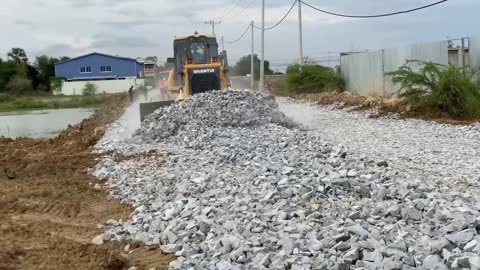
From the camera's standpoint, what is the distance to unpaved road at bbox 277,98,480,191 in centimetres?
861

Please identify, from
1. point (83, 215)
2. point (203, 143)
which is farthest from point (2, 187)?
point (203, 143)

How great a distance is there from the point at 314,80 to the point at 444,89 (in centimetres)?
1580

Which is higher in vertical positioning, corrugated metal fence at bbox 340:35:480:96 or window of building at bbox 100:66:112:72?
window of building at bbox 100:66:112:72

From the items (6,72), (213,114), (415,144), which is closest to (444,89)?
(415,144)

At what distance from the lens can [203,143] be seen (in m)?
12.5

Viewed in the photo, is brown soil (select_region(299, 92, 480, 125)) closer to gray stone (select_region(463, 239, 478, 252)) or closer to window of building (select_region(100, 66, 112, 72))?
gray stone (select_region(463, 239, 478, 252))

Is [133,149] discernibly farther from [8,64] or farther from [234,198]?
[8,64]

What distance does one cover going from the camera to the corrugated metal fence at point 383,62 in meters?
19.2

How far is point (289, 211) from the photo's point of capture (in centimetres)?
629

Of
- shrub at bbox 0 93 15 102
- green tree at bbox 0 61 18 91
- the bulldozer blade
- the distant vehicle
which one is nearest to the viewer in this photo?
the bulldozer blade

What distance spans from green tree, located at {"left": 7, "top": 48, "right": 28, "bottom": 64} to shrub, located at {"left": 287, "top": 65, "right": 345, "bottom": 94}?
5799 centimetres

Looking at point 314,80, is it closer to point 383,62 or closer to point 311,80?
point 311,80

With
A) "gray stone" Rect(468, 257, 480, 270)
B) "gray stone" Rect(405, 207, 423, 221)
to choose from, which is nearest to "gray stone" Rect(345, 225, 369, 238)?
"gray stone" Rect(405, 207, 423, 221)

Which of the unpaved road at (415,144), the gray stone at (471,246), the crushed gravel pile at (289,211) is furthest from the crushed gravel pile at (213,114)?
the gray stone at (471,246)
